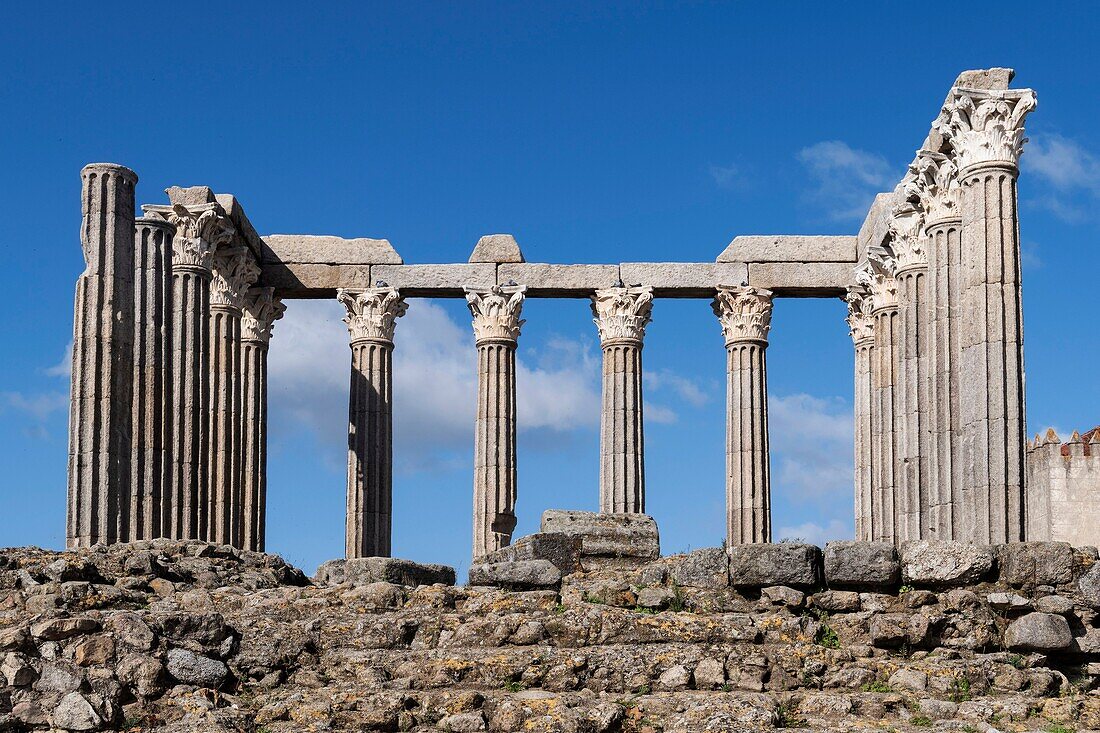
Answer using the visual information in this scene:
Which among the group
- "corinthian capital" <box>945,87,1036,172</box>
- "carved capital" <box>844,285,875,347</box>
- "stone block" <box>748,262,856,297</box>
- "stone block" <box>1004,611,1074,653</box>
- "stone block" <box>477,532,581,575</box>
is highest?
"corinthian capital" <box>945,87,1036,172</box>

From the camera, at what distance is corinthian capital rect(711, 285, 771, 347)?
38.1 meters

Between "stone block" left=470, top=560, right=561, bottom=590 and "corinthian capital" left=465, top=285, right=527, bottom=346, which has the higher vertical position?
"corinthian capital" left=465, top=285, right=527, bottom=346

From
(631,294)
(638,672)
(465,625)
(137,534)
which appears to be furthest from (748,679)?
(631,294)

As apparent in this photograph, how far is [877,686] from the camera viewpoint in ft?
56.5

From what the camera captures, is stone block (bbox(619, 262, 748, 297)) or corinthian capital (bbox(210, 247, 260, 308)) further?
stone block (bbox(619, 262, 748, 297))

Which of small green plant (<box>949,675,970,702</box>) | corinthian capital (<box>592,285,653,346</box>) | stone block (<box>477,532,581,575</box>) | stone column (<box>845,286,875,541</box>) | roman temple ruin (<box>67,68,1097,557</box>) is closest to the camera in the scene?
small green plant (<box>949,675,970,702</box>)

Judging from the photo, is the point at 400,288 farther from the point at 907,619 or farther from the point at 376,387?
the point at 907,619

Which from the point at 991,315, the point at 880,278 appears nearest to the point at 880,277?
the point at 880,278

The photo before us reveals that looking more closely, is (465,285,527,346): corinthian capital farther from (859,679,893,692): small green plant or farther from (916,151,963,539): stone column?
(859,679,893,692): small green plant

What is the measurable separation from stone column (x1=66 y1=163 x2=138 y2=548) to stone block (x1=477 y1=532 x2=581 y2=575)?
6.45m

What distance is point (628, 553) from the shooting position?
23.9m

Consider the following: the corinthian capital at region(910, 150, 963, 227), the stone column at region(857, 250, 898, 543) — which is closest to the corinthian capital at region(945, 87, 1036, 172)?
the corinthian capital at region(910, 150, 963, 227)

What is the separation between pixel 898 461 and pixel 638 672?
60.7ft

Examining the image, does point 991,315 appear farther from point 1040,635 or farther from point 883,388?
point 883,388
